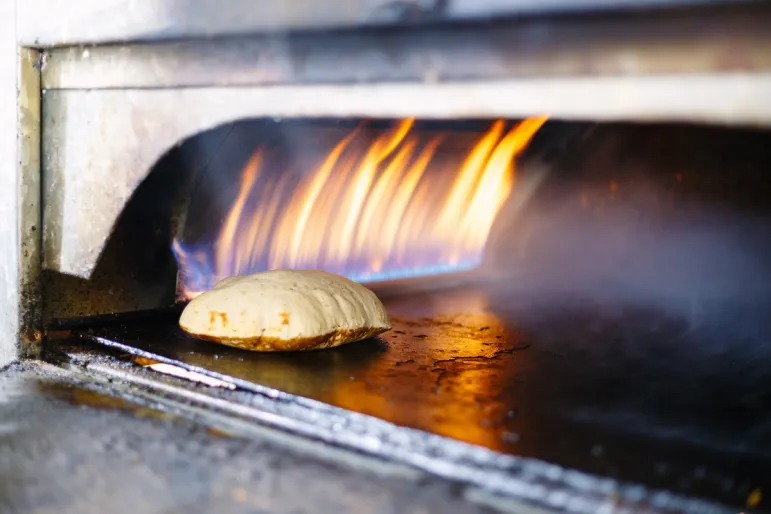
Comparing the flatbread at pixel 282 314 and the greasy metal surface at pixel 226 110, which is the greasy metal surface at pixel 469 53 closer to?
the greasy metal surface at pixel 226 110

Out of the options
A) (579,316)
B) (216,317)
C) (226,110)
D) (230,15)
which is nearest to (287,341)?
(216,317)

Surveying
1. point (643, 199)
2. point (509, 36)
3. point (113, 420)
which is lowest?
point (113, 420)

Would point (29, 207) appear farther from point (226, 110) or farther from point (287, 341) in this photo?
point (287, 341)

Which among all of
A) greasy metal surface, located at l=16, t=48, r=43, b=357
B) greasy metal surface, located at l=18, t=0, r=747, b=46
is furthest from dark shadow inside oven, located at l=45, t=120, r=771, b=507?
greasy metal surface, located at l=18, t=0, r=747, b=46

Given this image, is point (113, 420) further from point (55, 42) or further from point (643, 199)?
point (643, 199)

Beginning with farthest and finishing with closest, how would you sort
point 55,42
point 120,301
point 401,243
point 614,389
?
point 401,243 < point 120,301 < point 55,42 < point 614,389

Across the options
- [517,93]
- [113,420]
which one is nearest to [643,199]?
[517,93]
